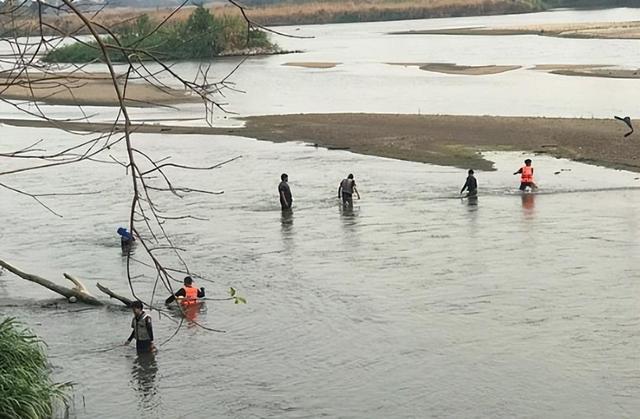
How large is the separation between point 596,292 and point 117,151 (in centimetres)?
2685

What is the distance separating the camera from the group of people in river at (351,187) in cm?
2930

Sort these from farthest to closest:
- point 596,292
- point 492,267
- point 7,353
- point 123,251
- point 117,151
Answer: point 117,151
point 123,251
point 492,267
point 596,292
point 7,353

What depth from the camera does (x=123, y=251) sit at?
83.4 ft

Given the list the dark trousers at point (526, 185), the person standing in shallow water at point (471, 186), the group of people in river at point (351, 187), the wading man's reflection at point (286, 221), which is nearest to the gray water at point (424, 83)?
the group of people in river at point (351, 187)

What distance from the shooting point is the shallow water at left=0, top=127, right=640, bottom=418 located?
15.7 metres

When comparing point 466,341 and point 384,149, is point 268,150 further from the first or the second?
point 466,341

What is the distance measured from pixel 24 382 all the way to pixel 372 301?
8.23m

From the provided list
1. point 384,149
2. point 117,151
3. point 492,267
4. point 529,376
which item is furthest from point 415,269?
point 117,151

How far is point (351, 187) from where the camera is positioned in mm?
29688

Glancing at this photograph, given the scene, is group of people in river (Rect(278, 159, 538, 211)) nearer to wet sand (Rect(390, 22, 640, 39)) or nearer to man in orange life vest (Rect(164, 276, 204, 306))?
man in orange life vest (Rect(164, 276, 204, 306))

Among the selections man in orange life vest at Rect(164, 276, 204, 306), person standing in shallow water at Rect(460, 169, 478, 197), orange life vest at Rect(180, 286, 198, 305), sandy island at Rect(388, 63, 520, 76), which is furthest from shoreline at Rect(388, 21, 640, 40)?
orange life vest at Rect(180, 286, 198, 305)

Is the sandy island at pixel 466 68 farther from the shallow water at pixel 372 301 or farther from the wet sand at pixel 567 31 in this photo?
the shallow water at pixel 372 301

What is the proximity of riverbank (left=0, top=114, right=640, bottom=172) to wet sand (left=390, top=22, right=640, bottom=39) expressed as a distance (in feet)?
179

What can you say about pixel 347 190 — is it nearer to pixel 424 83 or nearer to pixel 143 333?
pixel 143 333
